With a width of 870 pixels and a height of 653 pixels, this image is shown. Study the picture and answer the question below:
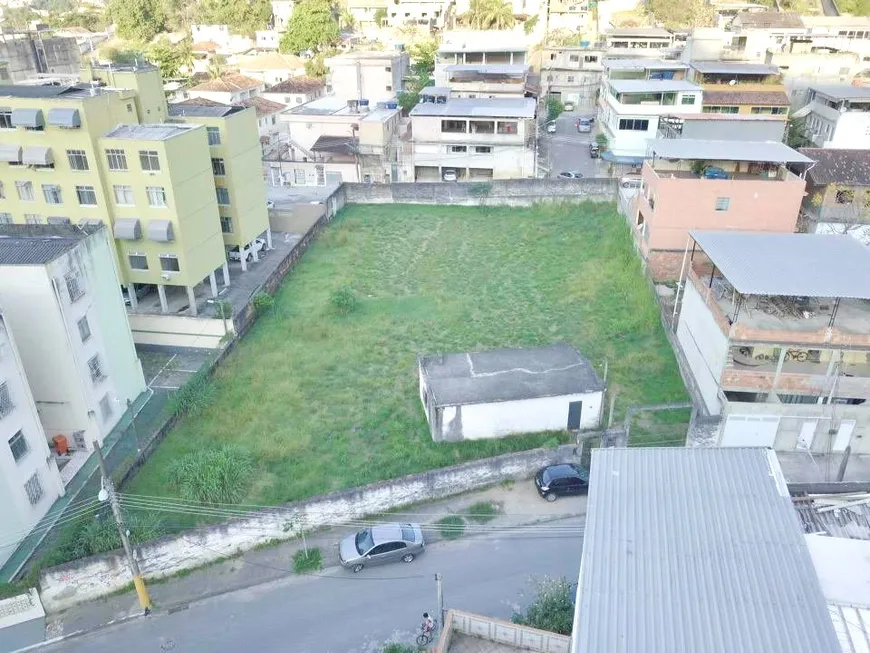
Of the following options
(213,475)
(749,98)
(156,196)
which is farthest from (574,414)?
(749,98)

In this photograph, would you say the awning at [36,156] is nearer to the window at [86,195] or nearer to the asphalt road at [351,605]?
the window at [86,195]

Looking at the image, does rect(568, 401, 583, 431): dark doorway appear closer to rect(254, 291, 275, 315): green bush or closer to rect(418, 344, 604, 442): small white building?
rect(418, 344, 604, 442): small white building

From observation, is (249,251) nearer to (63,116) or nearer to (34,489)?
(63,116)

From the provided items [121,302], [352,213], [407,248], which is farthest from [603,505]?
[352,213]

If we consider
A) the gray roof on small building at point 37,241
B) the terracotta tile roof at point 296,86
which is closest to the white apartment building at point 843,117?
the terracotta tile roof at point 296,86

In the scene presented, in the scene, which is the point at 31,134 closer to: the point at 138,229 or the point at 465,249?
the point at 138,229

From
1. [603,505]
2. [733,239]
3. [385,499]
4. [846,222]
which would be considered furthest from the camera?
[846,222]
